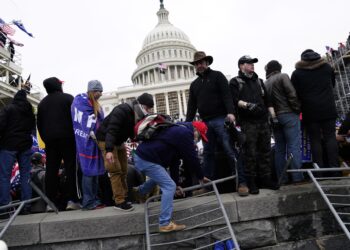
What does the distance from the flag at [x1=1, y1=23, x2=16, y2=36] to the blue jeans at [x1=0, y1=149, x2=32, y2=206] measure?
24.8m

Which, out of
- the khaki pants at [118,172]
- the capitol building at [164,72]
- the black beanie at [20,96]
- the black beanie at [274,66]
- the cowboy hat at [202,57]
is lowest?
the khaki pants at [118,172]

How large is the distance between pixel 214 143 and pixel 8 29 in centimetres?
2634

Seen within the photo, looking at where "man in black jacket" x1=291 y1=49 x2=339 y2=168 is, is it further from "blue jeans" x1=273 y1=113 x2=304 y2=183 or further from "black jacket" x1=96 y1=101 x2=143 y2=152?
"black jacket" x1=96 y1=101 x2=143 y2=152

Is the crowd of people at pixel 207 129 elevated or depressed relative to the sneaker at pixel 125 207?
elevated

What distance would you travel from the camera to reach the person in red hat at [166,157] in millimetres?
3176

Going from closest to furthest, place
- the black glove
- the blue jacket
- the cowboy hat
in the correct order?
the blue jacket, the black glove, the cowboy hat

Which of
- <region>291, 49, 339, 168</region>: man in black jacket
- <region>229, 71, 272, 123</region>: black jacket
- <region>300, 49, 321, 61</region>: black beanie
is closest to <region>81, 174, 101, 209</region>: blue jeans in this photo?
<region>229, 71, 272, 123</region>: black jacket

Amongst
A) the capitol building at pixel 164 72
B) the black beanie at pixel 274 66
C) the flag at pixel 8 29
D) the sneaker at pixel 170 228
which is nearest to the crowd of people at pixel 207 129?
the black beanie at pixel 274 66

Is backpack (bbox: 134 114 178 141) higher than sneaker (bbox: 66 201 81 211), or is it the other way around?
backpack (bbox: 134 114 178 141)

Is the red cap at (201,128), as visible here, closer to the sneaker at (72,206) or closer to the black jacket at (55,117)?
the black jacket at (55,117)

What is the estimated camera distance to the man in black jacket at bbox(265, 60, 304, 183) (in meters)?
4.18

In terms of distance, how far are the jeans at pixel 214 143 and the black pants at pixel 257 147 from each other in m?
0.20

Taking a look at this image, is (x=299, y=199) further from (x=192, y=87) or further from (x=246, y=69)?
(x=192, y=87)

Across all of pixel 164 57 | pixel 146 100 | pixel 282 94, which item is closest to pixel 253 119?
pixel 282 94
